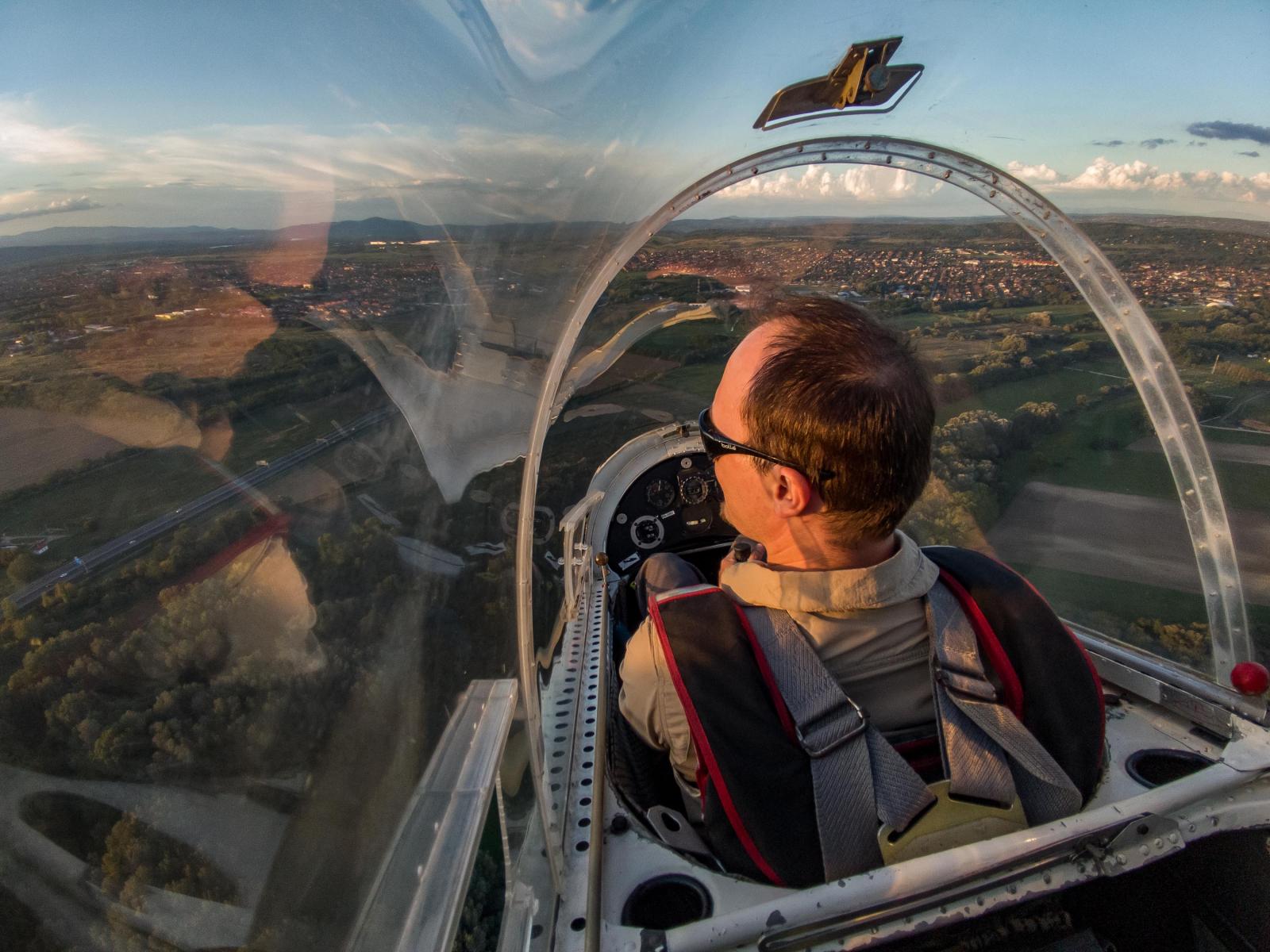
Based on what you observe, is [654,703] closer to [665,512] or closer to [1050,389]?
[1050,389]

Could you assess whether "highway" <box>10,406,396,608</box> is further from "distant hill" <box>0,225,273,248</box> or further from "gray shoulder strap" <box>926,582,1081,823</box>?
"gray shoulder strap" <box>926,582,1081,823</box>

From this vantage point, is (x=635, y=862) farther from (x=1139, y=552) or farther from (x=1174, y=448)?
(x=1139, y=552)

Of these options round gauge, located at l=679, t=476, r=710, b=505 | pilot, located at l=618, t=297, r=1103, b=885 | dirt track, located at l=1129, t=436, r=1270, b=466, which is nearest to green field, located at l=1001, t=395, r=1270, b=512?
dirt track, located at l=1129, t=436, r=1270, b=466

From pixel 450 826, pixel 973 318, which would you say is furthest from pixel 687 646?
pixel 973 318

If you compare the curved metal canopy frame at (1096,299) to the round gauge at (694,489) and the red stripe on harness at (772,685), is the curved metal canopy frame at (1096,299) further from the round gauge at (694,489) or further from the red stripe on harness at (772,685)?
the round gauge at (694,489)

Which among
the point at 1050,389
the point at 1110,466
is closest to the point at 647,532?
the point at 1050,389
